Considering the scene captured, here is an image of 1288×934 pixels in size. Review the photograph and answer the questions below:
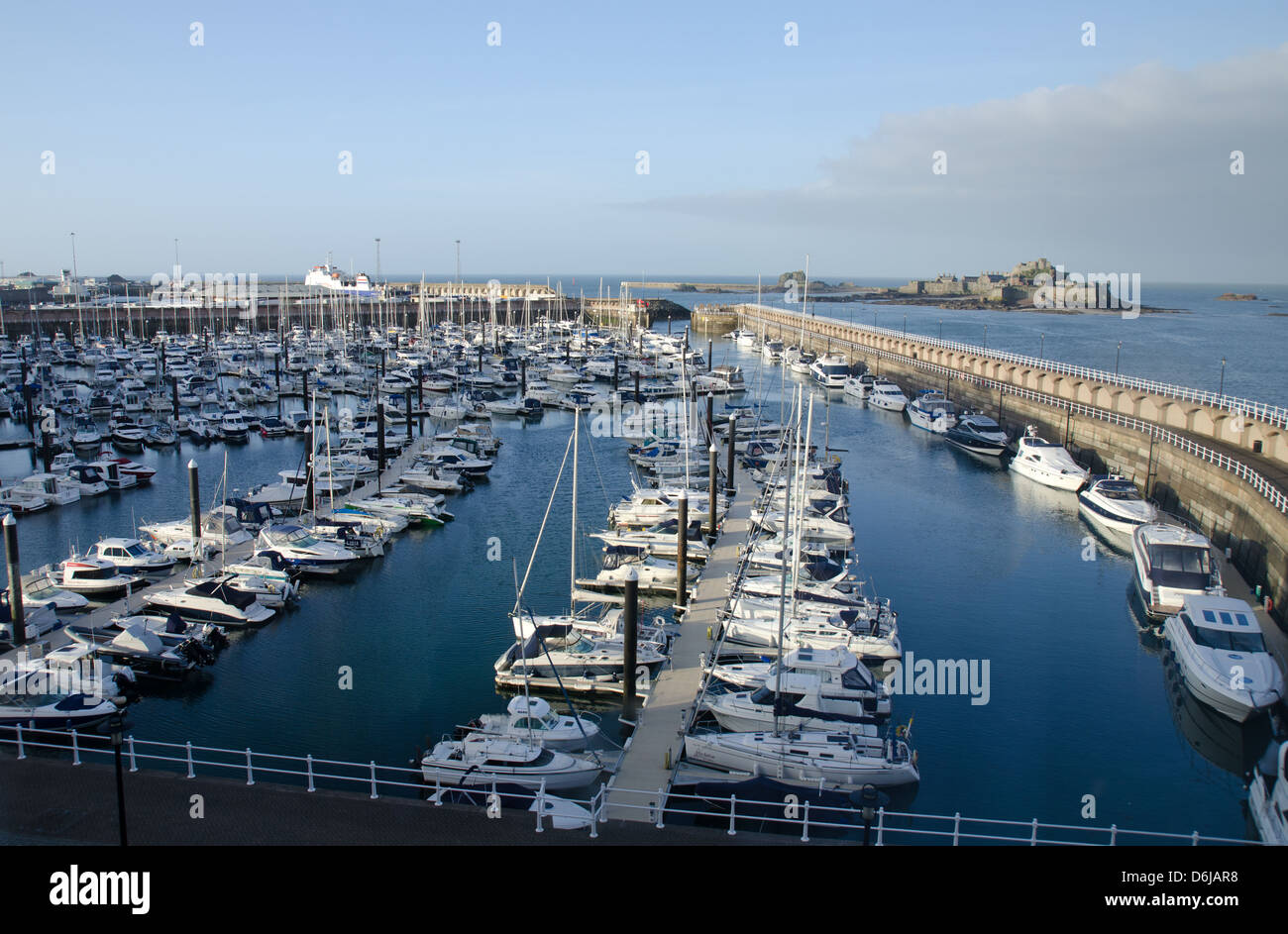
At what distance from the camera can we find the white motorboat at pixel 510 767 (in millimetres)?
15945

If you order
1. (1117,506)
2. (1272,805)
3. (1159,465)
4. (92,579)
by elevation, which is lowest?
(1272,805)

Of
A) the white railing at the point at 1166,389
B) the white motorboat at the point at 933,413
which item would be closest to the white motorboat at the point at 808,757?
the white railing at the point at 1166,389

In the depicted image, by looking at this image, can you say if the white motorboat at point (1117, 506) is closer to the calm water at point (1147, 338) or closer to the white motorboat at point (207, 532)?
the white motorboat at point (207, 532)

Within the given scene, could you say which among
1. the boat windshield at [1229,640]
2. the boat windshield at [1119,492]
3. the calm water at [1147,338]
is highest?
the calm water at [1147,338]

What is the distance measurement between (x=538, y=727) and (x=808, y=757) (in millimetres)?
4951

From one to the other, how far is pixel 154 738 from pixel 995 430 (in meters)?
42.6

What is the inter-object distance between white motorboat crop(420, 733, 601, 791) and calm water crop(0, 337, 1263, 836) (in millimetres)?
2794

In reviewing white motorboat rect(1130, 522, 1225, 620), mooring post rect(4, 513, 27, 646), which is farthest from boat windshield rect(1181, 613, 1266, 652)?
mooring post rect(4, 513, 27, 646)

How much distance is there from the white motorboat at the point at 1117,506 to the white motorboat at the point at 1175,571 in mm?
6838

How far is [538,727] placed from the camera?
17.2 m

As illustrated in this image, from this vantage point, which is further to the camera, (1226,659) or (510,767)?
(1226,659)

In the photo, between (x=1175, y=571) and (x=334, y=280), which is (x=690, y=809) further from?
(x=334, y=280)

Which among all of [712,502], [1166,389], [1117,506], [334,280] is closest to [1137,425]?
[1166,389]
